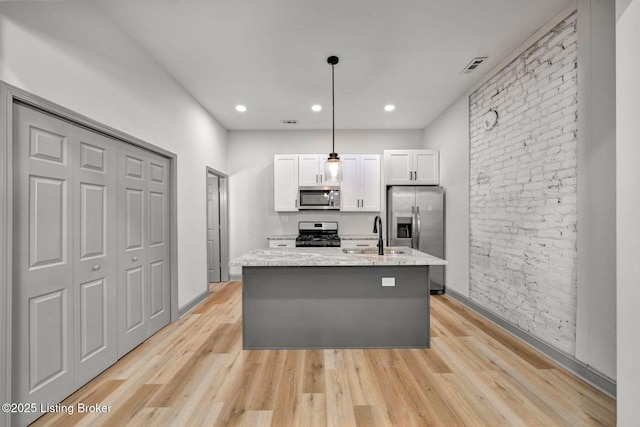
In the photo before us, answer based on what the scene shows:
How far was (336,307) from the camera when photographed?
2713 mm

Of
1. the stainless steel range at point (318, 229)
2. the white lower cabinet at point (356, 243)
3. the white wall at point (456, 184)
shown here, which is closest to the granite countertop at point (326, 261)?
the white wall at point (456, 184)

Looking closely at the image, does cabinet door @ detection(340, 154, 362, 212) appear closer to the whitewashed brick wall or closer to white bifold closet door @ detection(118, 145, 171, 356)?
the whitewashed brick wall

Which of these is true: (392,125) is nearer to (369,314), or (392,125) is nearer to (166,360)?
(369,314)

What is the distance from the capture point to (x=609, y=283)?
199 centimetres

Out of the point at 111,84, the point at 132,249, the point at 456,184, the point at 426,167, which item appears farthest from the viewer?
the point at 426,167

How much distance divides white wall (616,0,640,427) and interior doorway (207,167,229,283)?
5.04 metres

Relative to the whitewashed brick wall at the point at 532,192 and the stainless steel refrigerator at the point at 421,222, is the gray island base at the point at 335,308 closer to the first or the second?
the whitewashed brick wall at the point at 532,192

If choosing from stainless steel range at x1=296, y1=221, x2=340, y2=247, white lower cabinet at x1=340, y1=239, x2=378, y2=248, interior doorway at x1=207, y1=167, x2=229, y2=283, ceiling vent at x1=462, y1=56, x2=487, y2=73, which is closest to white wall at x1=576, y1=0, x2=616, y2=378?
ceiling vent at x1=462, y1=56, x2=487, y2=73

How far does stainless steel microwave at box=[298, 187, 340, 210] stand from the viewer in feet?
16.8

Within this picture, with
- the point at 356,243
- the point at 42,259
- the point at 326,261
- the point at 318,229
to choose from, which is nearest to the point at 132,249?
the point at 42,259

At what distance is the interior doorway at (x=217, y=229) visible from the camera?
5312 mm

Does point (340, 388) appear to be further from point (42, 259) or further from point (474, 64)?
point (474, 64)

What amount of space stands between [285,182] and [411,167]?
2.21 m

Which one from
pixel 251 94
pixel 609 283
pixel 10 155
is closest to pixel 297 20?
pixel 251 94
